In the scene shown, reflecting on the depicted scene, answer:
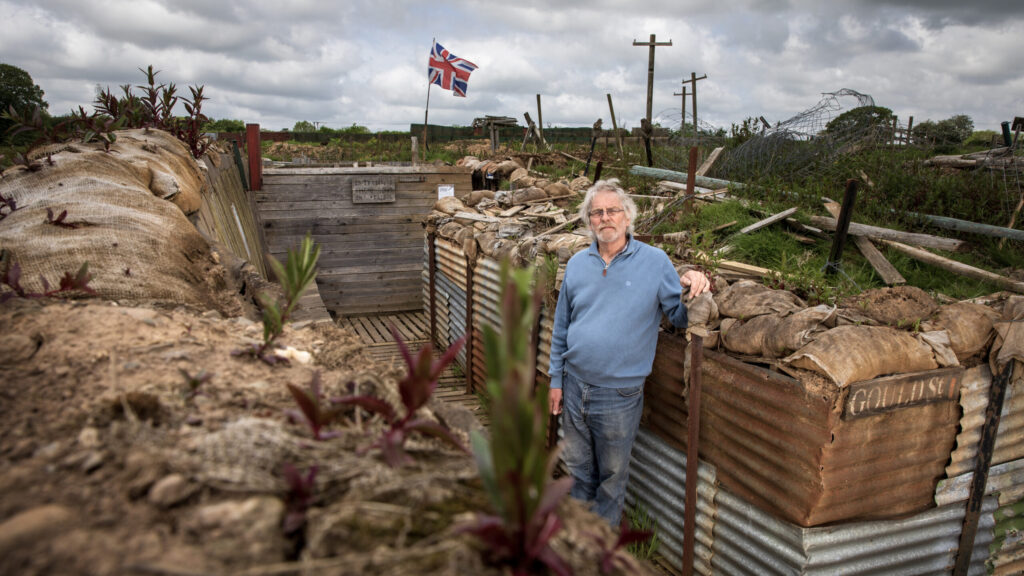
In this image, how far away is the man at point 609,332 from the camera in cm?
356

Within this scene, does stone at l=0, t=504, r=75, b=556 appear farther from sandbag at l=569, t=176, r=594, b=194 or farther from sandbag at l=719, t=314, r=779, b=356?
sandbag at l=569, t=176, r=594, b=194

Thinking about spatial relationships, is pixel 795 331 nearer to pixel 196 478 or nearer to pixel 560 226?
pixel 196 478

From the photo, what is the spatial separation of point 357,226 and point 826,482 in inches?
383

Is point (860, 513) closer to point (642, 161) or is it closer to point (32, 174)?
point (32, 174)

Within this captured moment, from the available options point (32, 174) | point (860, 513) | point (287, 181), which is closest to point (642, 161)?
point (287, 181)

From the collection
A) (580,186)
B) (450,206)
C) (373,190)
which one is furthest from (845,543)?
(373,190)

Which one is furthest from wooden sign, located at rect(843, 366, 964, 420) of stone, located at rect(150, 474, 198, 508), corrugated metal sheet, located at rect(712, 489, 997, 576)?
stone, located at rect(150, 474, 198, 508)

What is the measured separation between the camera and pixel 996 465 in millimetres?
3404

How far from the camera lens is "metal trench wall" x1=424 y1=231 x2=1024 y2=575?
120 inches

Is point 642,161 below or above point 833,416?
above

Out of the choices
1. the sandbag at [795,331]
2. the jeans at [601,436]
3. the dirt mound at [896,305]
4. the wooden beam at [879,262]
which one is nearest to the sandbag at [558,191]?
the wooden beam at [879,262]

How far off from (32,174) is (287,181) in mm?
7931

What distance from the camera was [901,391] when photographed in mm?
2990

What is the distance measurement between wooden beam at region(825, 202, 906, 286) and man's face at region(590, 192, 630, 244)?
2349 mm
